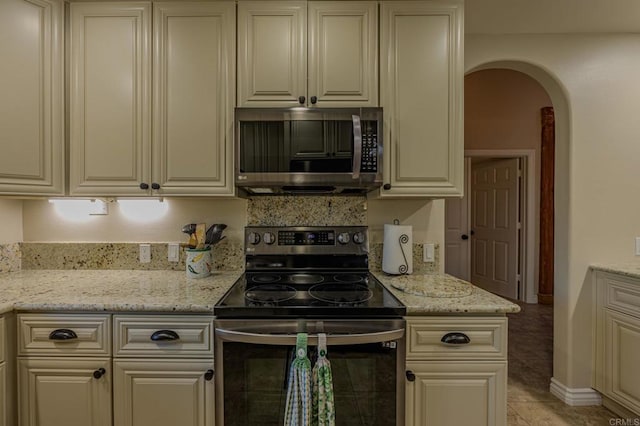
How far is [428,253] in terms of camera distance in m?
1.96

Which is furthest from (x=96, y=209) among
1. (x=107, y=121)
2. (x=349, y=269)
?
(x=349, y=269)

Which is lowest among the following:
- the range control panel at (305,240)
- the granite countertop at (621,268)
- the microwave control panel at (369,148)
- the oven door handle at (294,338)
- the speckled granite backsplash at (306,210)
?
the oven door handle at (294,338)

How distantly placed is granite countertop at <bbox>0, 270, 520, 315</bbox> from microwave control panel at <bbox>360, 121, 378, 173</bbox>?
606mm

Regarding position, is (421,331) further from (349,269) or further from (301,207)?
(301,207)

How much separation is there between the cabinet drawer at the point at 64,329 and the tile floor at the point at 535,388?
2286 mm

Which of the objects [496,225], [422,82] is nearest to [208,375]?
[422,82]

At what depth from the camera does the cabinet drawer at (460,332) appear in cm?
131

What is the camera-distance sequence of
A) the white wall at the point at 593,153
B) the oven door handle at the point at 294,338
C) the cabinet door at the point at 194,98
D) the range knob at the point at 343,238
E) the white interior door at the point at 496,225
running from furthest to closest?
the white interior door at the point at 496,225 < the white wall at the point at 593,153 < the range knob at the point at 343,238 < the cabinet door at the point at 194,98 < the oven door handle at the point at 294,338

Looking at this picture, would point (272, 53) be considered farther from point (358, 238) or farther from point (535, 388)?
point (535, 388)

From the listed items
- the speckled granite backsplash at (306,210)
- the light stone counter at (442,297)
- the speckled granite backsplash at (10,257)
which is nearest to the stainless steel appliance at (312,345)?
the light stone counter at (442,297)

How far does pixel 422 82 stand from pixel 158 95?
1360 millimetres

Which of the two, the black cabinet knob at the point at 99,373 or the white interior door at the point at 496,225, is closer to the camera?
the black cabinet knob at the point at 99,373

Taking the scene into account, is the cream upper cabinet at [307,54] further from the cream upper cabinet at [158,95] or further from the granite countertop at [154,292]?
the granite countertop at [154,292]

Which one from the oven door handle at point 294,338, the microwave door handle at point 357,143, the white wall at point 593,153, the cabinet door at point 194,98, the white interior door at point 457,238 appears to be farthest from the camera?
the white interior door at point 457,238
